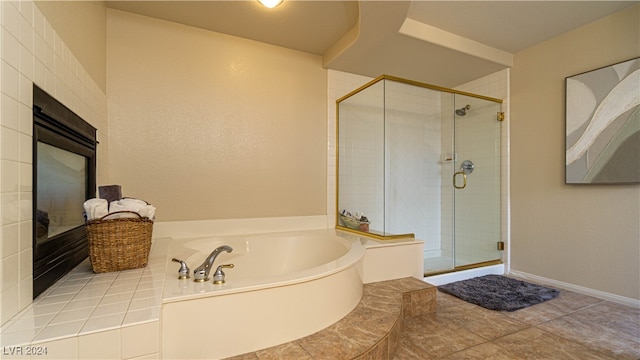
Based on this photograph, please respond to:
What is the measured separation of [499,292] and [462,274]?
0.37 metres

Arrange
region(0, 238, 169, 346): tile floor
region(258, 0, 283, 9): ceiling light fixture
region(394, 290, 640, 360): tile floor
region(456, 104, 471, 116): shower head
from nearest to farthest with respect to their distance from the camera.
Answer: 1. region(0, 238, 169, 346): tile floor
2. region(394, 290, 640, 360): tile floor
3. region(258, 0, 283, 9): ceiling light fixture
4. region(456, 104, 471, 116): shower head

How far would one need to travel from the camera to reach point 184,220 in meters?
2.46

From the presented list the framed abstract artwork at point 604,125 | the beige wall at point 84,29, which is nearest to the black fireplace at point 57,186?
the beige wall at point 84,29

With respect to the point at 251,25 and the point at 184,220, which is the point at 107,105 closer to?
the point at 184,220

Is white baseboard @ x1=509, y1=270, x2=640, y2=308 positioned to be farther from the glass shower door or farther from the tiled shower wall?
the tiled shower wall

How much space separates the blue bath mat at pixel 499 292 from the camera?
2.27 m

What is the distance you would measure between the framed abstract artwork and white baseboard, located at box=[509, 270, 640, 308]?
93 centimetres

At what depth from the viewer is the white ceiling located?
220 centimetres

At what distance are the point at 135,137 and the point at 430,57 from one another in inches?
110

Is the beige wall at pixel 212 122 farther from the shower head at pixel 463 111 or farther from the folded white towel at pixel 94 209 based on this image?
the shower head at pixel 463 111

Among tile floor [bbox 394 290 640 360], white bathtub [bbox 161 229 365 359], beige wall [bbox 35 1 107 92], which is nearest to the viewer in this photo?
white bathtub [bbox 161 229 365 359]

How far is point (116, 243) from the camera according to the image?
144 centimetres

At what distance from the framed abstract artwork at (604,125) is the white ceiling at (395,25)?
21.0 inches

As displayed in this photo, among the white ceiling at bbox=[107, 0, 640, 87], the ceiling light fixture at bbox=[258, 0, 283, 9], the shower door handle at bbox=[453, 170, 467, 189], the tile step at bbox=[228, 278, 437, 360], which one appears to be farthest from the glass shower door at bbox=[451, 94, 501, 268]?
the ceiling light fixture at bbox=[258, 0, 283, 9]
